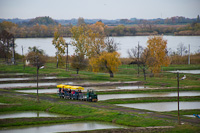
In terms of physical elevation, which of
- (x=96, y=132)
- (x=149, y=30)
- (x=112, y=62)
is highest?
(x=149, y=30)

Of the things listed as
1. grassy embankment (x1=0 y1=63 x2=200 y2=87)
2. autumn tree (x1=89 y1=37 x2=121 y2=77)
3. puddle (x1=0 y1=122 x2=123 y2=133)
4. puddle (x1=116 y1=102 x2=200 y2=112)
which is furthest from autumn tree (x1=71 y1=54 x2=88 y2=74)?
puddle (x1=0 y1=122 x2=123 y2=133)

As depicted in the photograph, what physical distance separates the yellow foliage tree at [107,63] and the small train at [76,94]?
69.2 feet

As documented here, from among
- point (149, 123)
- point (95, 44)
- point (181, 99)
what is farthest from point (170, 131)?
point (95, 44)

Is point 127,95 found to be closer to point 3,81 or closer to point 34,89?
point 34,89

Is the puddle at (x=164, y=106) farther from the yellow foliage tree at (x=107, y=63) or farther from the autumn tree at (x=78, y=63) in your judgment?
the autumn tree at (x=78, y=63)

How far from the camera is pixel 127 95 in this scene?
135 feet

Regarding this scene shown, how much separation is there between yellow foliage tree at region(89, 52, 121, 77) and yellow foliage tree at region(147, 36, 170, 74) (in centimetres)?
682

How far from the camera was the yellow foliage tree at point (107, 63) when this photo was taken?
59.8 m

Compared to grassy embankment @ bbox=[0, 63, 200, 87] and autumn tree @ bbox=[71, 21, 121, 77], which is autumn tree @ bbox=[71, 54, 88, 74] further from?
autumn tree @ bbox=[71, 21, 121, 77]

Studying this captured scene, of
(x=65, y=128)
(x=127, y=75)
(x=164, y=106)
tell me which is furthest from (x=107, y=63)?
(x=65, y=128)

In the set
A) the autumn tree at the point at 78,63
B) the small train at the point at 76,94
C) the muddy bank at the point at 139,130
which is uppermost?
the autumn tree at the point at 78,63

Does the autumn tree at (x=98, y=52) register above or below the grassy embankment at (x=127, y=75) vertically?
above

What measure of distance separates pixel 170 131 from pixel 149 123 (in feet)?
8.55

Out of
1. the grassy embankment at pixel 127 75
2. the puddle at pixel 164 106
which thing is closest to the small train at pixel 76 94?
Answer: the puddle at pixel 164 106
